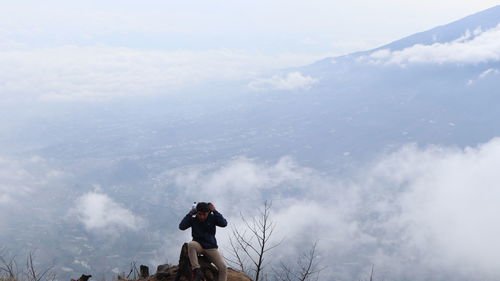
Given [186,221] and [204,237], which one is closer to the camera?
[186,221]

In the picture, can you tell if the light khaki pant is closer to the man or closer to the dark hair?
the man

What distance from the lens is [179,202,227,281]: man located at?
11.2 metres

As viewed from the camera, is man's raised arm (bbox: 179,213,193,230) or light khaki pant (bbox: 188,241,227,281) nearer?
man's raised arm (bbox: 179,213,193,230)

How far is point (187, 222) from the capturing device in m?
11.3

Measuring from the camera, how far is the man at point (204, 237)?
11.2m

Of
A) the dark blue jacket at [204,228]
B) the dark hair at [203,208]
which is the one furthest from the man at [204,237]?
the dark hair at [203,208]

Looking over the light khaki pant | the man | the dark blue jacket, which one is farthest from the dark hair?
the light khaki pant

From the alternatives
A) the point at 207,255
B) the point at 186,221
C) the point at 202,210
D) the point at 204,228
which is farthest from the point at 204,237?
the point at 202,210

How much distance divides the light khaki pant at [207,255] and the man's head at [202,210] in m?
0.89

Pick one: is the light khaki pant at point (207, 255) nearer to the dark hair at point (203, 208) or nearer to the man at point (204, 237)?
the man at point (204, 237)

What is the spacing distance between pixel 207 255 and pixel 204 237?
1.74 feet

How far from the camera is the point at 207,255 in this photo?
1165cm

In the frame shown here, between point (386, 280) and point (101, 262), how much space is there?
13372 centimetres

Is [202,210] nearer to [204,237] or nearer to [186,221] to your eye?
[186,221]
